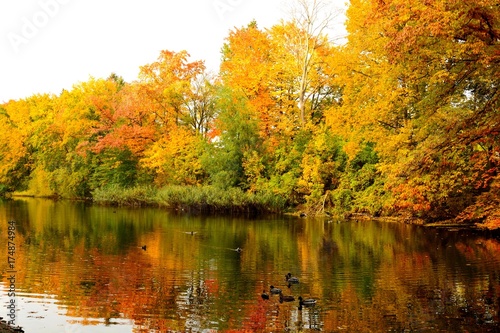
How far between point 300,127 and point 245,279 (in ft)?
90.7

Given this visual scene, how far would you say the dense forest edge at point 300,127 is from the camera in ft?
63.4

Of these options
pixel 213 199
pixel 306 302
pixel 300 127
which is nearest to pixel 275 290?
pixel 306 302

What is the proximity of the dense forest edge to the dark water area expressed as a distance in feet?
11.3

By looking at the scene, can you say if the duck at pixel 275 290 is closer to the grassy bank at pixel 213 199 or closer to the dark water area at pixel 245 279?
the dark water area at pixel 245 279

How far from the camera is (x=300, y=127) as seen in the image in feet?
141

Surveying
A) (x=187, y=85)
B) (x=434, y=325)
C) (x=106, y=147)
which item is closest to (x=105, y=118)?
(x=106, y=147)

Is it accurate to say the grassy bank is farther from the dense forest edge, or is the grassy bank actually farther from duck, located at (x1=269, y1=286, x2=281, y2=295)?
duck, located at (x1=269, y1=286, x2=281, y2=295)

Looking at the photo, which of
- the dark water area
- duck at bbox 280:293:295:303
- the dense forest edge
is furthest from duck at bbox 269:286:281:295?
the dense forest edge

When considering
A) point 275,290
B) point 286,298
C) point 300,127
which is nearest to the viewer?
point 286,298

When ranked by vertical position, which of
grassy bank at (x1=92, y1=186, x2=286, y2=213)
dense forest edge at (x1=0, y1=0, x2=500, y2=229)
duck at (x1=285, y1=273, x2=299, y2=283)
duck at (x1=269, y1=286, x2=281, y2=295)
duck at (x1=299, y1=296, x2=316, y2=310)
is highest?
dense forest edge at (x1=0, y1=0, x2=500, y2=229)

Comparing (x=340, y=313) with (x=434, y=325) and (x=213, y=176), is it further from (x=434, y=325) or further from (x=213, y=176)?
(x=213, y=176)

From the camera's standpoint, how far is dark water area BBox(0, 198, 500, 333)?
11914 mm

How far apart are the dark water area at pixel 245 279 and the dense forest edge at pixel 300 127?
3441 mm

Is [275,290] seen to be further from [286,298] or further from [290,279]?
[290,279]
